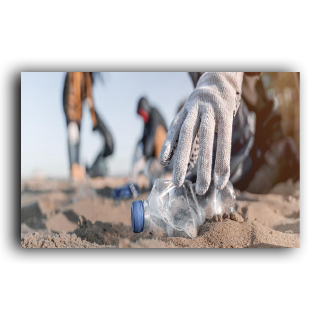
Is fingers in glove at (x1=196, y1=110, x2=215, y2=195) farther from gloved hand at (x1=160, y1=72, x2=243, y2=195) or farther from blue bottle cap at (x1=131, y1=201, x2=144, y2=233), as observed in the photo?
blue bottle cap at (x1=131, y1=201, x2=144, y2=233)

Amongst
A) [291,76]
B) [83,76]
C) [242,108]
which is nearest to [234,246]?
[242,108]

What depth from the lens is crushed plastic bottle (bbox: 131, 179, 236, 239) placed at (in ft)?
3.85

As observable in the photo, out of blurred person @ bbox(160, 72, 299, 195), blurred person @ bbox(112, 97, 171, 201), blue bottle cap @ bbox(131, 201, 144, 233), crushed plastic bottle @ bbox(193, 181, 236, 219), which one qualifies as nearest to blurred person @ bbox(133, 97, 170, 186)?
blurred person @ bbox(112, 97, 171, 201)

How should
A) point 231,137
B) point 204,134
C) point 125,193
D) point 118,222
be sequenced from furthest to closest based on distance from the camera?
1. point 125,193
2. point 118,222
3. point 231,137
4. point 204,134

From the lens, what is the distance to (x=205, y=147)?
112cm

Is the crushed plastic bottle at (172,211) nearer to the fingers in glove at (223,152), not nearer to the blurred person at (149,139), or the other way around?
the fingers in glove at (223,152)

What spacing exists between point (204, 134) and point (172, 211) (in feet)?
1.38

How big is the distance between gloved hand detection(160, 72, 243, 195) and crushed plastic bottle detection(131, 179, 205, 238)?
0.58 ft

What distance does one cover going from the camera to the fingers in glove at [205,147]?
1122 millimetres

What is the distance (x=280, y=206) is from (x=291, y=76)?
4.03 feet

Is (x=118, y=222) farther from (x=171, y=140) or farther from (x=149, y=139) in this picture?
(x=149, y=139)

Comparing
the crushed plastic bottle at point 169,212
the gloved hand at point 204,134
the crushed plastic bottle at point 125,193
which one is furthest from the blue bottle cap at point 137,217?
the crushed plastic bottle at point 125,193

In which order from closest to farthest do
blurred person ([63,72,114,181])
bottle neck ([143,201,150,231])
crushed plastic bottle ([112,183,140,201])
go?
bottle neck ([143,201,150,231]), crushed plastic bottle ([112,183,140,201]), blurred person ([63,72,114,181])

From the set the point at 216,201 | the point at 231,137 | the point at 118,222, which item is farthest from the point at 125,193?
the point at 231,137
